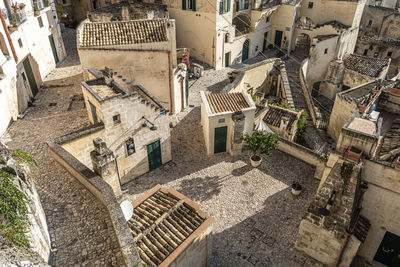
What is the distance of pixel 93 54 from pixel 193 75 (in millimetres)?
11624

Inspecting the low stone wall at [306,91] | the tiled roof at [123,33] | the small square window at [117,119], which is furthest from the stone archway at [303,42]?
the small square window at [117,119]

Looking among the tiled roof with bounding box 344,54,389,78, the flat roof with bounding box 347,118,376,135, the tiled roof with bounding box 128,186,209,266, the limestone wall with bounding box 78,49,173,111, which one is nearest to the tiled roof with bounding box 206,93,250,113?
the limestone wall with bounding box 78,49,173,111

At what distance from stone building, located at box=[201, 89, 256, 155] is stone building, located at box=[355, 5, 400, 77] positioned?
34.2 meters

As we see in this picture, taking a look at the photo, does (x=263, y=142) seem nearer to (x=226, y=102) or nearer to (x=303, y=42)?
(x=226, y=102)

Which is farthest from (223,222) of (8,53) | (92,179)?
(8,53)

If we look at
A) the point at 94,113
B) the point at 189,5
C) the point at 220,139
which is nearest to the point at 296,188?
the point at 220,139

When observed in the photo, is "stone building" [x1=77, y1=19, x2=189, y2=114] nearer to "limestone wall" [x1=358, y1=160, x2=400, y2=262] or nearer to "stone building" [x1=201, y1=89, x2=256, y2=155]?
"stone building" [x1=201, y1=89, x2=256, y2=155]

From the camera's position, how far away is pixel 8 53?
1875cm

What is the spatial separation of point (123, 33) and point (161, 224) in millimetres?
14578

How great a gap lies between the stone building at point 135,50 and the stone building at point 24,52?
416cm

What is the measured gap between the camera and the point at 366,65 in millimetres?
35750

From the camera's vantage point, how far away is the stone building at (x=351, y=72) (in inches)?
1356

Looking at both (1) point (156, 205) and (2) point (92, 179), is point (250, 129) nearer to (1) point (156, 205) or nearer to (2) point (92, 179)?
(1) point (156, 205)

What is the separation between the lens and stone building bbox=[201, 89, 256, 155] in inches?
742
